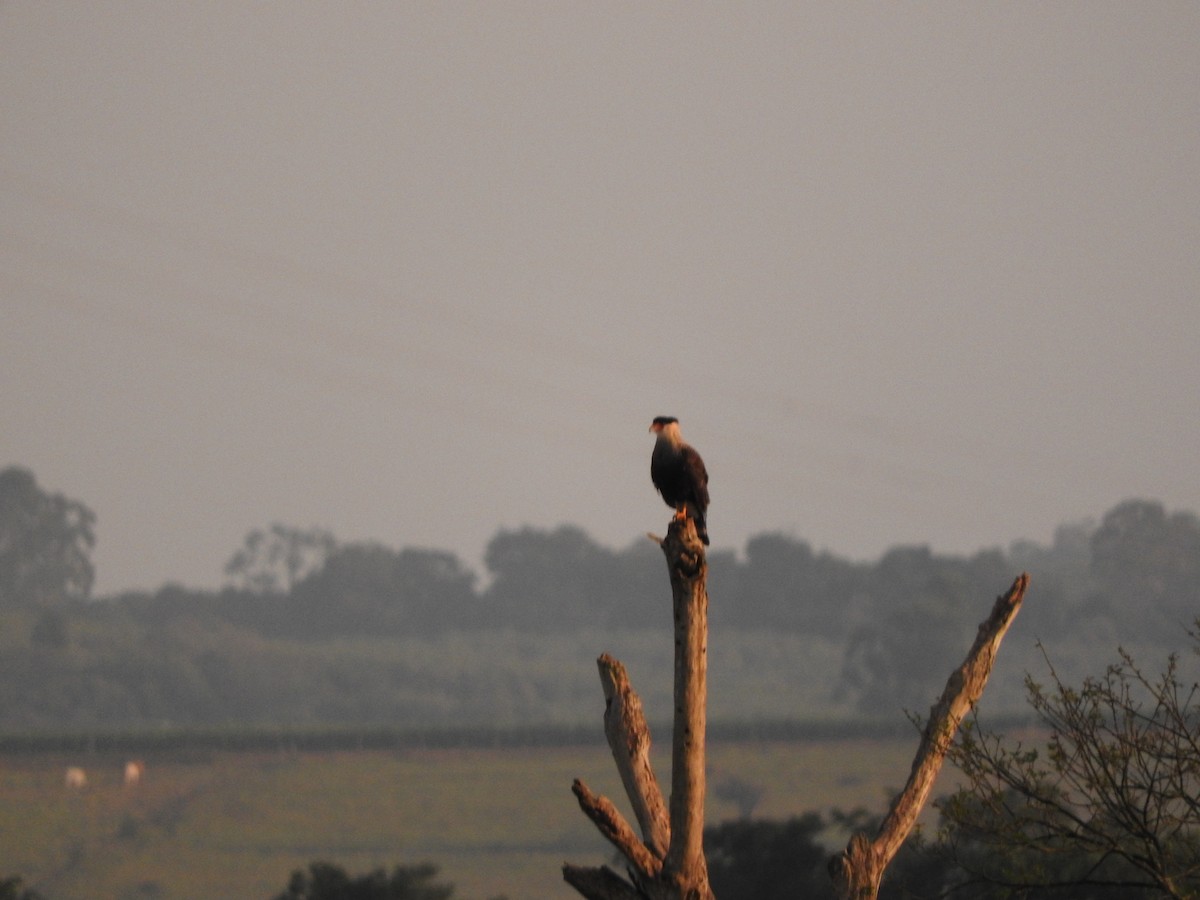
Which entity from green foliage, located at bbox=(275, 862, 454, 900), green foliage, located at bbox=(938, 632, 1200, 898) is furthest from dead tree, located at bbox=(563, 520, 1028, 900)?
green foliage, located at bbox=(275, 862, 454, 900)

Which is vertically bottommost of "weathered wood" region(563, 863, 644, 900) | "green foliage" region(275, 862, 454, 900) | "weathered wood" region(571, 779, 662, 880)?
"green foliage" region(275, 862, 454, 900)

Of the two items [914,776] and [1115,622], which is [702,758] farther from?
[1115,622]

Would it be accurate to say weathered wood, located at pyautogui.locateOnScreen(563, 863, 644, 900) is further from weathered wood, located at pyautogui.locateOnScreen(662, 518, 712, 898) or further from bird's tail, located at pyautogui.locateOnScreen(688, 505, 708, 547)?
bird's tail, located at pyautogui.locateOnScreen(688, 505, 708, 547)

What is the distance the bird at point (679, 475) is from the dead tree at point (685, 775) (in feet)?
10.8

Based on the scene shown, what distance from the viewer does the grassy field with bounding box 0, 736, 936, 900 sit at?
87.7 meters

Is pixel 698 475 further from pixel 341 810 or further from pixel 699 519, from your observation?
pixel 341 810

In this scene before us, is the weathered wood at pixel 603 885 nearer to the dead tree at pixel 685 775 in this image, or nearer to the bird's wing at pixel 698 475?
the dead tree at pixel 685 775

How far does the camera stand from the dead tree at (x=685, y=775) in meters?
14.5

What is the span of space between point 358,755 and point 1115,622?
89377 mm

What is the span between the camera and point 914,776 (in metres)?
16.2

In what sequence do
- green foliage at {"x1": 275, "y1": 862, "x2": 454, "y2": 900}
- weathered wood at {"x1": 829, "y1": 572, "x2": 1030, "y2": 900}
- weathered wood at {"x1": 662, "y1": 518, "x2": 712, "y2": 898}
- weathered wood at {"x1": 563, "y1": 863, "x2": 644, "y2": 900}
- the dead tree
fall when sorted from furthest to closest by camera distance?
green foliage at {"x1": 275, "y1": 862, "x2": 454, "y2": 900}, weathered wood at {"x1": 829, "y1": 572, "x2": 1030, "y2": 900}, weathered wood at {"x1": 563, "y1": 863, "x2": 644, "y2": 900}, the dead tree, weathered wood at {"x1": 662, "y1": 518, "x2": 712, "y2": 898}

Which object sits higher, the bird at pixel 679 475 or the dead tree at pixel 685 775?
the bird at pixel 679 475

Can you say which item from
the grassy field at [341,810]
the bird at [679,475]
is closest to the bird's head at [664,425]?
the bird at [679,475]

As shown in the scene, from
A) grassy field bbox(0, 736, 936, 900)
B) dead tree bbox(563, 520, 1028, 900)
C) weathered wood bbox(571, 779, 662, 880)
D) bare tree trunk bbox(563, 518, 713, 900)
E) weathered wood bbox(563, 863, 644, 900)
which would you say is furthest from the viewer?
grassy field bbox(0, 736, 936, 900)
